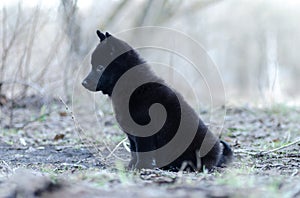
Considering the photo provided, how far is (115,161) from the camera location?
20.9 ft

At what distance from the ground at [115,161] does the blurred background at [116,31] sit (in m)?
0.62

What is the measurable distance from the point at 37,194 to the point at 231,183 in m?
1.33

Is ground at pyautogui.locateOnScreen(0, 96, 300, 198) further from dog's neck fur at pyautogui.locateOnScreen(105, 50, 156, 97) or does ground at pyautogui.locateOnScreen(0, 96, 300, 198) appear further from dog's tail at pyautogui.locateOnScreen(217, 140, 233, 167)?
dog's neck fur at pyautogui.locateOnScreen(105, 50, 156, 97)

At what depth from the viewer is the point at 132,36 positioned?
1614 centimetres

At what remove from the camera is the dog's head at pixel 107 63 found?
20.1 ft

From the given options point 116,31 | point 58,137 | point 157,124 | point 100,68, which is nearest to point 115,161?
point 157,124

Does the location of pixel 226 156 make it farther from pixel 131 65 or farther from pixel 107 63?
pixel 107 63

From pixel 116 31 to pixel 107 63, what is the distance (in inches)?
346

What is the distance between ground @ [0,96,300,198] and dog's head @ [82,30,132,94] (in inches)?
21.2

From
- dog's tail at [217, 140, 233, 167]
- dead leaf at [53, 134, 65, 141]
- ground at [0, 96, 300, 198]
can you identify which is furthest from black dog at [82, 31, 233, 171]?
dead leaf at [53, 134, 65, 141]

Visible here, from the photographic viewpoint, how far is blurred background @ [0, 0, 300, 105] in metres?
9.77

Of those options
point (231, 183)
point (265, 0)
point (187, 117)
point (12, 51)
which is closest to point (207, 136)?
point (187, 117)

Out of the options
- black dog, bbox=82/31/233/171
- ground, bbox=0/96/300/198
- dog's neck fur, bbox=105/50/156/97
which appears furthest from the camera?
dog's neck fur, bbox=105/50/156/97

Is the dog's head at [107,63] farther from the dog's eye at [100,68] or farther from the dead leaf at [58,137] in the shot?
the dead leaf at [58,137]
